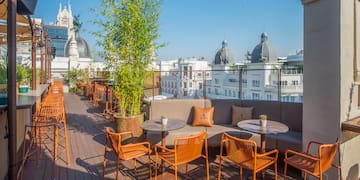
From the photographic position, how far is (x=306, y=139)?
9.67ft

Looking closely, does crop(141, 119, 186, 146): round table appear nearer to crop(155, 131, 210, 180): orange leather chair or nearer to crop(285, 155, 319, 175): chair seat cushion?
crop(155, 131, 210, 180): orange leather chair

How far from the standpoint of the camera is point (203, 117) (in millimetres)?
4047

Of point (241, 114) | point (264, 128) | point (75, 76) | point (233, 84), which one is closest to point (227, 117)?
point (241, 114)

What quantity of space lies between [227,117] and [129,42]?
7.98 ft

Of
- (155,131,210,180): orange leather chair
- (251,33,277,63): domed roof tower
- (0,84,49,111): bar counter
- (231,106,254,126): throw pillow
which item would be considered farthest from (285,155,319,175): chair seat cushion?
(251,33,277,63): domed roof tower

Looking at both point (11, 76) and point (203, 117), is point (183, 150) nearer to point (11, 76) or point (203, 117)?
point (203, 117)

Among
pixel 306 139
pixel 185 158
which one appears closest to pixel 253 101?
pixel 306 139

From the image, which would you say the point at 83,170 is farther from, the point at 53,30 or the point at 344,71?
the point at 53,30

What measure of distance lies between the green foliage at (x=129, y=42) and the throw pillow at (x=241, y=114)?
1.88 metres

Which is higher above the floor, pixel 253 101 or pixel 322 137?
pixel 253 101

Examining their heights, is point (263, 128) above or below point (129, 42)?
below

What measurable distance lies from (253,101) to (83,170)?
328cm

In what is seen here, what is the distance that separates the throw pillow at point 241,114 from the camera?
4.07 metres

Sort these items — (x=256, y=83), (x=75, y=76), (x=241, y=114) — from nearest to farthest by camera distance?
(x=241, y=114) < (x=256, y=83) < (x=75, y=76)
